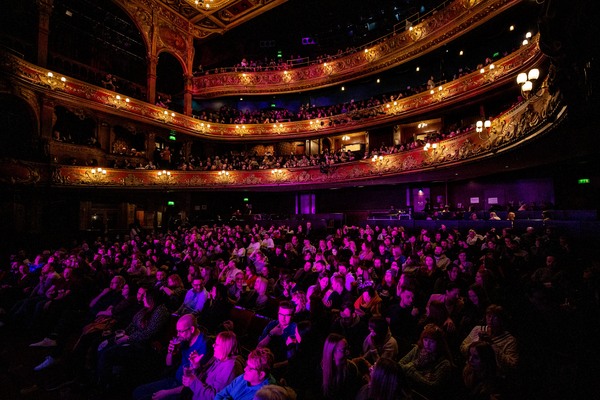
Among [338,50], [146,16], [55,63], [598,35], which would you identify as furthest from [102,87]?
[598,35]

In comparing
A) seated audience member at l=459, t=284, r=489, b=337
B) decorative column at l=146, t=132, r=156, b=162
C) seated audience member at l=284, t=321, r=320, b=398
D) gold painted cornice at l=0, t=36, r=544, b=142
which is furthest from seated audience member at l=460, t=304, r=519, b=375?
decorative column at l=146, t=132, r=156, b=162

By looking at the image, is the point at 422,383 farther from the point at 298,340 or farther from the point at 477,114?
the point at 477,114

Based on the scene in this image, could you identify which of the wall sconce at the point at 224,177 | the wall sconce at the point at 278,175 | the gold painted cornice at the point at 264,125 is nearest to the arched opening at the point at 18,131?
the gold painted cornice at the point at 264,125

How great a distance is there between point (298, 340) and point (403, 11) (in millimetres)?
22056

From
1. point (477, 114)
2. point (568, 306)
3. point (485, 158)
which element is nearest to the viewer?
point (568, 306)

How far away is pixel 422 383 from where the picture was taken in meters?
3.04

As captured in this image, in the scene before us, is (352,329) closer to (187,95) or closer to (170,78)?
(187,95)

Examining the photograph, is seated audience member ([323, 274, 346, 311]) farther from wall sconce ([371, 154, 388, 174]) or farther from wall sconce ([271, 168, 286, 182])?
wall sconce ([271, 168, 286, 182])

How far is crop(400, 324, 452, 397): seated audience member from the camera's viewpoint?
9.64 feet

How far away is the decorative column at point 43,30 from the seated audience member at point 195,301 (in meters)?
16.3

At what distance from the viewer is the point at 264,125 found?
877 inches

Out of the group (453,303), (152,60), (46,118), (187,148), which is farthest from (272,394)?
(152,60)

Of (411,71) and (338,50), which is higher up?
(338,50)

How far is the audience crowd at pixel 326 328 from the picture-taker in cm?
281
